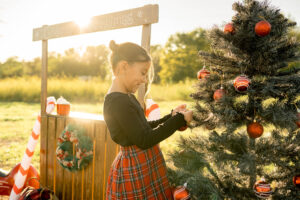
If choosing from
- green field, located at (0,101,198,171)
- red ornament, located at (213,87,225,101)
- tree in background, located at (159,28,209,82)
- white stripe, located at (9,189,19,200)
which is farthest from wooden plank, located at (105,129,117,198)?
tree in background, located at (159,28,209,82)

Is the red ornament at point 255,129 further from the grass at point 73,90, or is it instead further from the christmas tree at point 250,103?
the grass at point 73,90

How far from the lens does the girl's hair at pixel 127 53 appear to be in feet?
6.12

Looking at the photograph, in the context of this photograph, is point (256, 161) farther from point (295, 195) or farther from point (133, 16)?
point (133, 16)

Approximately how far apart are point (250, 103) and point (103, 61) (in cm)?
3103

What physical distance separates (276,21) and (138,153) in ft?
4.19

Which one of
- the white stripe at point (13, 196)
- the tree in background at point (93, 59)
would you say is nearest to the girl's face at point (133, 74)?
the white stripe at point (13, 196)

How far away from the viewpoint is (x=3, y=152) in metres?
6.36

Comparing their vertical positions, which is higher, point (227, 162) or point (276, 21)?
point (276, 21)

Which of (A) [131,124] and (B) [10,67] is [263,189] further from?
(B) [10,67]

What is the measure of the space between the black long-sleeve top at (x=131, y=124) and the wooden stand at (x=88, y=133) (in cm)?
101

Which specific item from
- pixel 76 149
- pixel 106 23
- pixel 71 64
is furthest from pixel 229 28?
pixel 71 64

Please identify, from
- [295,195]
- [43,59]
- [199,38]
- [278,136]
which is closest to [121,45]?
[278,136]

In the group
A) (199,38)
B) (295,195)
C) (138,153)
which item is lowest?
(295,195)

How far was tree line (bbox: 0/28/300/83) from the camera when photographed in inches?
935
